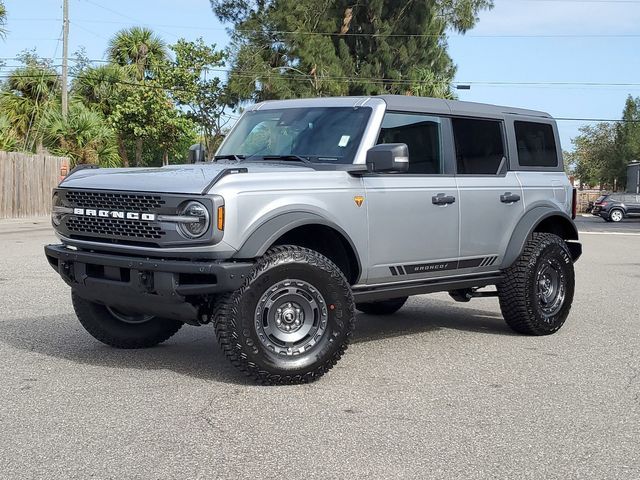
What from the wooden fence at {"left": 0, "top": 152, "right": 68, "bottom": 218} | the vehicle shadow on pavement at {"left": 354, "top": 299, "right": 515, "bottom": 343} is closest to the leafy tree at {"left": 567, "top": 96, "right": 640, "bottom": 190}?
the wooden fence at {"left": 0, "top": 152, "right": 68, "bottom": 218}

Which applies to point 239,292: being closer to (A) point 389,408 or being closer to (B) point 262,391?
(B) point 262,391

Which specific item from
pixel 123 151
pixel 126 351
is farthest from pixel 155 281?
pixel 123 151

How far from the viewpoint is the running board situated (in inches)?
265

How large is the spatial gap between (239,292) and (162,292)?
1.61 feet

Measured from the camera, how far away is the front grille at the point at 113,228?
5879 millimetres

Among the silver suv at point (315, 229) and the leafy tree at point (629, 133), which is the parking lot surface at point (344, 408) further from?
the leafy tree at point (629, 133)

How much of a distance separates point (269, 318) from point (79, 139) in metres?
29.8

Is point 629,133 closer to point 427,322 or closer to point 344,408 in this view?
point 427,322

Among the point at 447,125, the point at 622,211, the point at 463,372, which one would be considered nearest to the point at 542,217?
the point at 447,125

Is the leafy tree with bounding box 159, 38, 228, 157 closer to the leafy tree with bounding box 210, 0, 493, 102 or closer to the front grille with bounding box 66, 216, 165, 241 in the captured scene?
the leafy tree with bounding box 210, 0, 493, 102

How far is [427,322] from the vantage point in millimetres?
9016

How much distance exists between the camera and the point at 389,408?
18.0 ft

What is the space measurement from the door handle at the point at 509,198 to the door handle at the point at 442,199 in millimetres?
707

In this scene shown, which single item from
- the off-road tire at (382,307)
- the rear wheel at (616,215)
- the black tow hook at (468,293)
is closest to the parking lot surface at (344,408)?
the black tow hook at (468,293)
